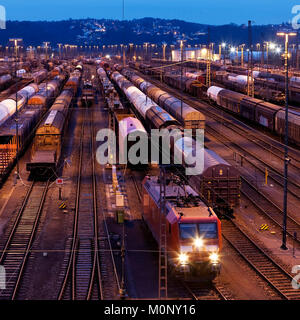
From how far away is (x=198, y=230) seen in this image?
55.7ft

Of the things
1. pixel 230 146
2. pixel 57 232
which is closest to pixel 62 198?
pixel 57 232

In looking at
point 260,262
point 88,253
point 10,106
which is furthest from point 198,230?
point 10,106

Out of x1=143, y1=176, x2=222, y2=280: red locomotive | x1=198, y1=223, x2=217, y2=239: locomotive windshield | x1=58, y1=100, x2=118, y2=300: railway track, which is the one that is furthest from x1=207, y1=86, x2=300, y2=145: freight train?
x1=198, y1=223, x2=217, y2=239: locomotive windshield

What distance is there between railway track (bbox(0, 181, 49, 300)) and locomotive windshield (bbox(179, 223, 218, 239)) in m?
6.13

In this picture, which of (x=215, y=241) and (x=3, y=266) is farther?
(x=3, y=266)

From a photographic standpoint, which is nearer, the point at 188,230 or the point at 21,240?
the point at 188,230

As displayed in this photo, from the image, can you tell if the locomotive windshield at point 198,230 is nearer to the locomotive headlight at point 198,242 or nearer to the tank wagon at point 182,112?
the locomotive headlight at point 198,242

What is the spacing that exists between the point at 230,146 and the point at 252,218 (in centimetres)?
1824

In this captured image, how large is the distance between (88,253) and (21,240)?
12.4 ft

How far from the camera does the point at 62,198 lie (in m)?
29.6

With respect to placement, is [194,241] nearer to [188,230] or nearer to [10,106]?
[188,230]

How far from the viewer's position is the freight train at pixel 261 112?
136 ft

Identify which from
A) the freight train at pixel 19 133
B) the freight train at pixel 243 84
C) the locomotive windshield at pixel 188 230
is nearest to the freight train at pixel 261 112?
the freight train at pixel 243 84

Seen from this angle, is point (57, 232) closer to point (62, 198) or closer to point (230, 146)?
point (62, 198)
